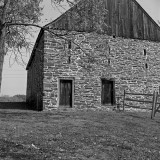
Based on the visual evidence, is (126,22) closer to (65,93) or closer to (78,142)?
(65,93)

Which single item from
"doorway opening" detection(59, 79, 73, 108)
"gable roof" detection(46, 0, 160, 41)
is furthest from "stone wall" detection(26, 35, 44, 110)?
"gable roof" detection(46, 0, 160, 41)

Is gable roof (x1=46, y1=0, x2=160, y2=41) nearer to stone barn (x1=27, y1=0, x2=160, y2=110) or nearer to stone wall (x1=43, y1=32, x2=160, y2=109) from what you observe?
stone barn (x1=27, y1=0, x2=160, y2=110)

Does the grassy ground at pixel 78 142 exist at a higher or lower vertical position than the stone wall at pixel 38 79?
lower

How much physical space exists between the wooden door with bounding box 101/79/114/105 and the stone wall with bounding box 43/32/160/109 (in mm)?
401

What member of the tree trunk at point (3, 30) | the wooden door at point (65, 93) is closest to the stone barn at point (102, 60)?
the wooden door at point (65, 93)

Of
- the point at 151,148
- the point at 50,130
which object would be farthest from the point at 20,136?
the point at 151,148

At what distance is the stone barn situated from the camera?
56.5ft

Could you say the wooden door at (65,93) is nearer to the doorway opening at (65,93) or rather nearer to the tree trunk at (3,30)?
the doorway opening at (65,93)

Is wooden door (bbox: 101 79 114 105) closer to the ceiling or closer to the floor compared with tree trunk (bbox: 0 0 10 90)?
closer to the floor

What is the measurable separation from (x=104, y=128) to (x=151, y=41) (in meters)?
11.9

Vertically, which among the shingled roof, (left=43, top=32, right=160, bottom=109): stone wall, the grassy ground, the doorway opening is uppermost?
the shingled roof

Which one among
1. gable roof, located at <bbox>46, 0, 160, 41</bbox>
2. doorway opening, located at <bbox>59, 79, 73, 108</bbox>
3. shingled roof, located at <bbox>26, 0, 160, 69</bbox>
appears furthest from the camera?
gable roof, located at <bbox>46, 0, 160, 41</bbox>

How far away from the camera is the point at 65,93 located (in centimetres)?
1747

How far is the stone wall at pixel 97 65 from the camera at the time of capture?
17.2 meters
